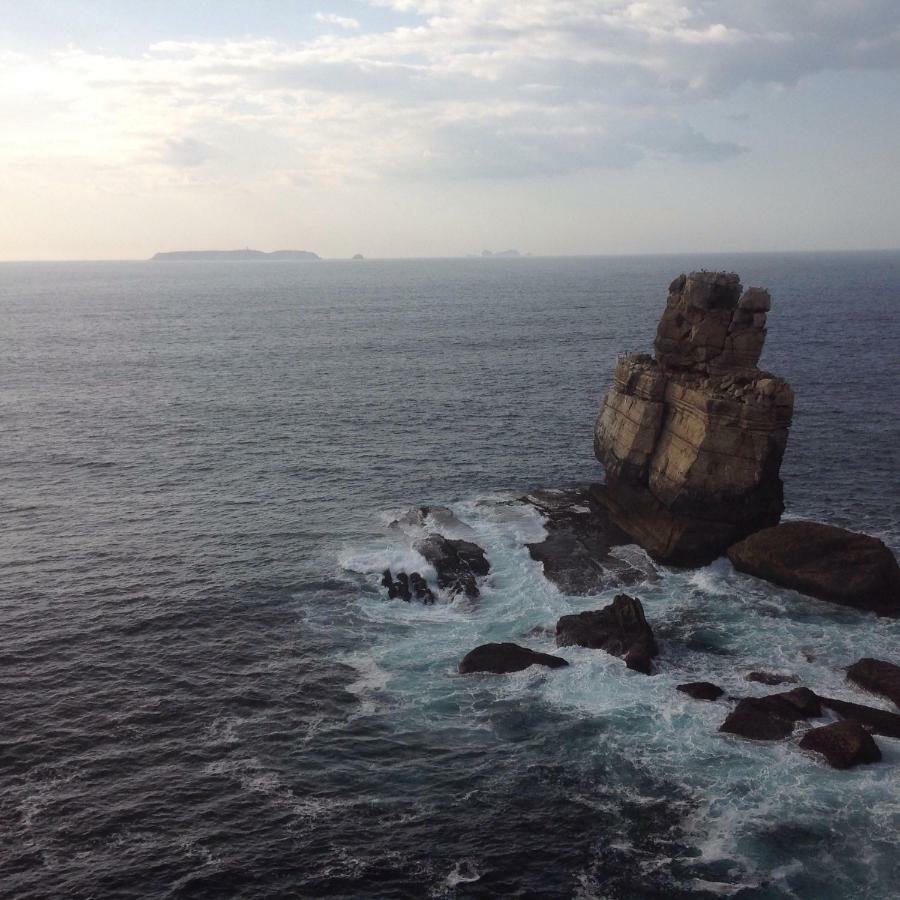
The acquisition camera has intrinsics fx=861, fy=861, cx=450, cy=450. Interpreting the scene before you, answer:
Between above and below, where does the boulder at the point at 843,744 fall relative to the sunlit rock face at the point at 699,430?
below

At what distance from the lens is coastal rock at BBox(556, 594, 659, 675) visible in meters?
49.3

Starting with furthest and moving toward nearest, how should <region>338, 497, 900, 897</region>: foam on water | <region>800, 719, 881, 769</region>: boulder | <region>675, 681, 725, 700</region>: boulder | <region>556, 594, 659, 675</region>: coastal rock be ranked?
<region>556, 594, 659, 675</region>: coastal rock, <region>675, 681, 725, 700</region>: boulder, <region>800, 719, 881, 769</region>: boulder, <region>338, 497, 900, 897</region>: foam on water

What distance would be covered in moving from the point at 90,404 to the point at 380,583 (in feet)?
211

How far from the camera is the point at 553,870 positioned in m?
34.0

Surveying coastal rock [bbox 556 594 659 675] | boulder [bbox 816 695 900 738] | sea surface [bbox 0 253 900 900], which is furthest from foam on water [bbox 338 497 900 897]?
boulder [bbox 816 695 900 738]

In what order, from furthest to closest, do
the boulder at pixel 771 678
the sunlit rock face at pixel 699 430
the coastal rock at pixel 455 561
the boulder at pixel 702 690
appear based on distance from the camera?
the sunlit rock face at pixel 699 430
the coastal rock at pixel 455 561
the boulder at pixel 771 678
the boulder at pixel 702 690

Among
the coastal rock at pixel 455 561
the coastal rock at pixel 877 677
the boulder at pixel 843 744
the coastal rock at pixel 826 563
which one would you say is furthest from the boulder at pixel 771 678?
the coastal rock at pixel 455 561

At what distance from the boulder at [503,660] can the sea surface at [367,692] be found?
808 millimetres

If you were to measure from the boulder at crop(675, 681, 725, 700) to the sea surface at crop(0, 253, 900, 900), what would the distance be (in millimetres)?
1021

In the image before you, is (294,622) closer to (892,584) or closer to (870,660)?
(870,660)

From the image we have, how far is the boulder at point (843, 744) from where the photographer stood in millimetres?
39531

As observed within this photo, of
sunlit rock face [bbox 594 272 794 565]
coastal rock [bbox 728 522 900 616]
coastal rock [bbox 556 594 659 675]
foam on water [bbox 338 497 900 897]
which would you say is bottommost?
foam on water [bbox 338 497 900 897]

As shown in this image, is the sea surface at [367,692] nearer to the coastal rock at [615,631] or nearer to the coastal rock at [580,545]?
the coastal rock at [615,631]

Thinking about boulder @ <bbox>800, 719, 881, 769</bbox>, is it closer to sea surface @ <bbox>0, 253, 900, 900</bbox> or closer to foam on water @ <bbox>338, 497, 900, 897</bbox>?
foam on water @ <bbox>338, 497, 900, 897</bbox>
